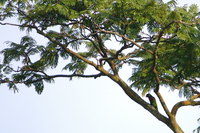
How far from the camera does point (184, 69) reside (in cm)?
585

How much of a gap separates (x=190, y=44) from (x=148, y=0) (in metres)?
1.07

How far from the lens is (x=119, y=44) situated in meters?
6.02

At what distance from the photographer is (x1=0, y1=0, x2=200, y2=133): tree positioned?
217 inches

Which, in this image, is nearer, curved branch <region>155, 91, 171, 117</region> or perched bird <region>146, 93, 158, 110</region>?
curved branch <region>155, 91, 171, 117</region>

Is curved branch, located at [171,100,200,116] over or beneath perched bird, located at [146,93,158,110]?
beneath

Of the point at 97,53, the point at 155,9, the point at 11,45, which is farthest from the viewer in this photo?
the point at 97,53

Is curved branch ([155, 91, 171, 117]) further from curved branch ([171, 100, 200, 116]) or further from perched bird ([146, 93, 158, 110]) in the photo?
perched bird ([146, 93, 158, 110])

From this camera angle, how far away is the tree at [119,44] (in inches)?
217

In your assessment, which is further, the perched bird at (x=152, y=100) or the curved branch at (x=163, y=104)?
the perched bird at (x=152, y=100)

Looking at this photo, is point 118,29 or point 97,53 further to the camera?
point 97,53

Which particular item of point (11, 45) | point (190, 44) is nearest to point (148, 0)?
point (190, 44)

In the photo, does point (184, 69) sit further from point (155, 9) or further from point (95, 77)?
point (95, 77)

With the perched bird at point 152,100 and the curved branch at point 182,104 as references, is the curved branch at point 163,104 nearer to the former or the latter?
the curved branch at point 182,104

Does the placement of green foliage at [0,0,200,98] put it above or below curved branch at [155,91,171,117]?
above
